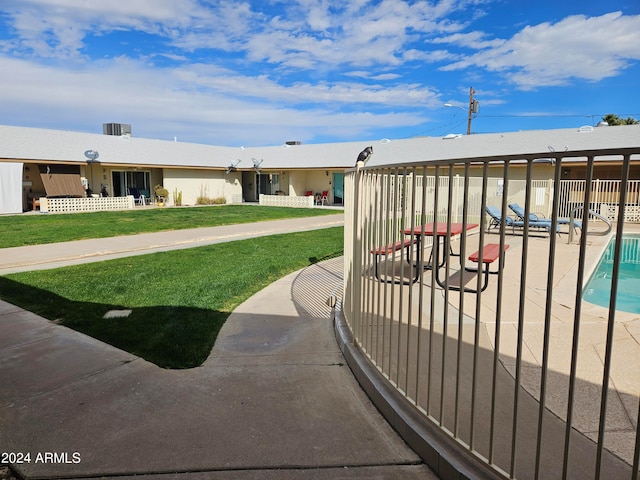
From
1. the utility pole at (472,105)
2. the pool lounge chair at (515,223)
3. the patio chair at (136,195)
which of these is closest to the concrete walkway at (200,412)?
the pool lounge chair at (515,223)

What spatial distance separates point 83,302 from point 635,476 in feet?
21.6

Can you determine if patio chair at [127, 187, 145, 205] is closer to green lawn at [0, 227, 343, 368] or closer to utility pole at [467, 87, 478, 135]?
green lawn at [0, 227, 343, 368]

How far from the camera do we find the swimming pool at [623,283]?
274 inches

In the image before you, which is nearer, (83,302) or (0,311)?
(0,311)

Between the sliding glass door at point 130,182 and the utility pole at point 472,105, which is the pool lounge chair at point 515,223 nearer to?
the sliding glass door at point 130,182

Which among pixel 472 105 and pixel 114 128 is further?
pixel 472 105

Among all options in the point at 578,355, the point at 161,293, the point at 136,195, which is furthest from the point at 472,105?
the point at 578,355

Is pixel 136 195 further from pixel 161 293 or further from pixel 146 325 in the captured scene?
pixel 146 325

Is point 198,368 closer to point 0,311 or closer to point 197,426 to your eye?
point 197,426

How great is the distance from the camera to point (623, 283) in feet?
26.0

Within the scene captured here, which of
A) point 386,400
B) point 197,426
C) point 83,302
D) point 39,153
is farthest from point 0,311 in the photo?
point 39,153

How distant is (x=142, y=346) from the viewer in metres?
4.80

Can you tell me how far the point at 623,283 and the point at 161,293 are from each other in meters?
7.60

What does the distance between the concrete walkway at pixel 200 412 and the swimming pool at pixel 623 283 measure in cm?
444
